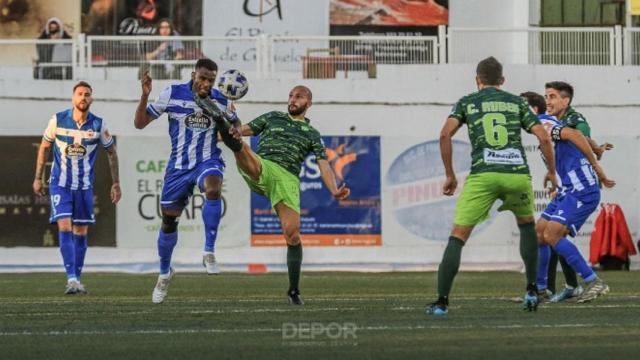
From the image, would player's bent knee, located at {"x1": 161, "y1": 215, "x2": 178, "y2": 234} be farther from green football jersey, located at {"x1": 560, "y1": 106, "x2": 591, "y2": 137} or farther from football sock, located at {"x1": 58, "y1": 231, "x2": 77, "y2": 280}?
green football jersey, located at {"x1": 560, "y1": 106, "x2": 591, "y2": 137}

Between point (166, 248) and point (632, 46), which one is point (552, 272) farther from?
point (632, 46)

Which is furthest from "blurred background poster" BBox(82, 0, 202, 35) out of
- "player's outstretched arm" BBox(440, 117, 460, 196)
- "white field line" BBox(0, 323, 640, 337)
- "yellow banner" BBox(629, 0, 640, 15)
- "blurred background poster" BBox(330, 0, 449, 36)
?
"white field line" BBox(0, 323, 640, 337)

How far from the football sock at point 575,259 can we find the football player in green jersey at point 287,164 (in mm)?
1955

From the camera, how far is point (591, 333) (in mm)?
9680

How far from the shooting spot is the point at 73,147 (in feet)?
51.6

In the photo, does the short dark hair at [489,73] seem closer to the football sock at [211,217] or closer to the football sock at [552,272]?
the football sock at [552,272]

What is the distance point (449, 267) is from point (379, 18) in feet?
65.9

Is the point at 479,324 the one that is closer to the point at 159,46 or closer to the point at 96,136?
the point at 96,136

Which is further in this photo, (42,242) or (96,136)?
(42,242)

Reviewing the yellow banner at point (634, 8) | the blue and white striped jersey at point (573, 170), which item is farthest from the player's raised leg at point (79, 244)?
the yellow banner at point (634, 8)

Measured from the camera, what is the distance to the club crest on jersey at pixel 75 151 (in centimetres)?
1569

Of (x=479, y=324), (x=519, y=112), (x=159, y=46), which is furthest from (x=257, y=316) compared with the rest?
(x=159, y=46)

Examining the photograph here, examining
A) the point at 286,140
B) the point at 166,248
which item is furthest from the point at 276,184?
the point at 166,248

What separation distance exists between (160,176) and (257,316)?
43.1 feet
